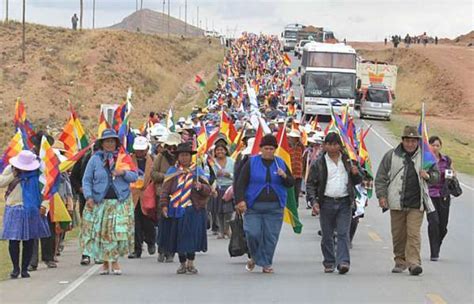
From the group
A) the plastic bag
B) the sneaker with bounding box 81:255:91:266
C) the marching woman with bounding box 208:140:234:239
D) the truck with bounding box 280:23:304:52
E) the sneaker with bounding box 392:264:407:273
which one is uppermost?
the truck with bounding box 280:23:304:52

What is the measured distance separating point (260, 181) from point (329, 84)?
32972 millimetres

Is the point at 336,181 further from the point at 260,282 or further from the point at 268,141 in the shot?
the point at 260,282

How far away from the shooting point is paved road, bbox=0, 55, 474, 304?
1011cm

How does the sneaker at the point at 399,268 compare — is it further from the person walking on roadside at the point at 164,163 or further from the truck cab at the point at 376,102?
the truck cab at the point at 376,102

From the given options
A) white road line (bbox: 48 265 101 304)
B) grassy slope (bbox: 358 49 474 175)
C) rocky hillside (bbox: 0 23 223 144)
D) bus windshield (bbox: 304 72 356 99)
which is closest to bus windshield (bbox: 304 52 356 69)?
bus windshield (bbox: 304 72 356 99)

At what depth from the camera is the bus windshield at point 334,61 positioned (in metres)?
44.4

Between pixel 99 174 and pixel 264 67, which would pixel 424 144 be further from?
pixel 264 67

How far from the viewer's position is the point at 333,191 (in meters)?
11.9

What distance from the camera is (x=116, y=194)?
11.5 meters

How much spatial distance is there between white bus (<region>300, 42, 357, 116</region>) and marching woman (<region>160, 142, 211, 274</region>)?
32.0 meters

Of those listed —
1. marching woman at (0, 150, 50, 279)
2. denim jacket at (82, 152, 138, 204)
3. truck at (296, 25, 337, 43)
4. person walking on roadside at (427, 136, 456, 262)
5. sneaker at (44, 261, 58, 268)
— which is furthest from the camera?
truck at (296, 25, 337, 43)

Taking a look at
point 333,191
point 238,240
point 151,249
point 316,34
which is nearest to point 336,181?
point 333,191

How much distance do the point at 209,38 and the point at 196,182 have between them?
10387cm

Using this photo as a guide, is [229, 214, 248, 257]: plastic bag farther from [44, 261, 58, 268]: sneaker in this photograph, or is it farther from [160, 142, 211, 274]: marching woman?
[44, 261, 58, 268]: sneaker
